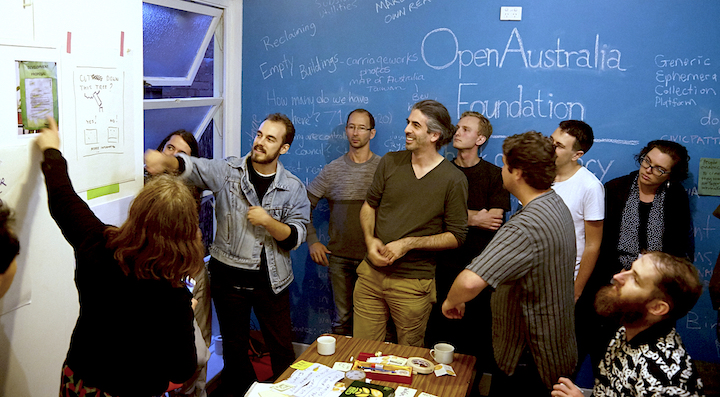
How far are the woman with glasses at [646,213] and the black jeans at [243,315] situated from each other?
1.83 meters

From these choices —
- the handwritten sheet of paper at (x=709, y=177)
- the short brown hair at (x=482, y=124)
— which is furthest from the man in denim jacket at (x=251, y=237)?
the handwritten sheet of paper at (x=709, y=177)

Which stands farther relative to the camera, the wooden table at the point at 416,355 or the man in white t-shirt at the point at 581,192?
the man in white t-shirt at the point at 581,192

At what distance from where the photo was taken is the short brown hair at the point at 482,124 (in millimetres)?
3508

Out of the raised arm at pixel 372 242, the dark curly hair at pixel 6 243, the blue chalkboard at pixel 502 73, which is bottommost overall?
the raised arm at pixel 372 242

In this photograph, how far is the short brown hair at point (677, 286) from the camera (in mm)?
1791

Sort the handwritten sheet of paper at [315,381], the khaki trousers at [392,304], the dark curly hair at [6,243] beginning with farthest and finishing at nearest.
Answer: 1. the khaki trousers at [392,304]
2. the handwritten sheet of paper at [315,381]
3. the dark curly hair at [6,243]

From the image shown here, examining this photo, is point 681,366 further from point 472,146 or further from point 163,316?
point 472,146

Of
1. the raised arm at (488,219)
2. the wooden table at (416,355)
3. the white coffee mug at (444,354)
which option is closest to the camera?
the wooden table at (416,355)

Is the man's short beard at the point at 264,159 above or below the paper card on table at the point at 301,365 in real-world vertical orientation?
above

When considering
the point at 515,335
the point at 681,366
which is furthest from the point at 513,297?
the point at 681,366

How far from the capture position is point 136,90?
8.72 ft

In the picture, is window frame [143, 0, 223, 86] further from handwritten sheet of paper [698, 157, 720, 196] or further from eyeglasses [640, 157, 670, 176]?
handwritten sheet of paper [698, 157, 720, 196]

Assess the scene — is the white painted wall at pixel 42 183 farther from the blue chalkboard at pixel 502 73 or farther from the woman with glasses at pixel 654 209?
the woman with glasses at pixel 654 209

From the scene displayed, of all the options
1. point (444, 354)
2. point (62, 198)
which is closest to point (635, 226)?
point (444, 354)
